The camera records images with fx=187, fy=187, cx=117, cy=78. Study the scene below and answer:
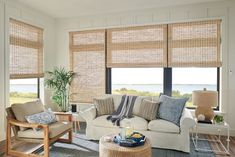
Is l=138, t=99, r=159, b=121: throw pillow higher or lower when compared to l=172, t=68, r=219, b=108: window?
lower

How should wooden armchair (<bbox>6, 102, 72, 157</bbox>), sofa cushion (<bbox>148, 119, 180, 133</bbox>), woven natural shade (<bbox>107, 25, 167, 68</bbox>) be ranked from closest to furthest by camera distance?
wooden armchair (<bbox>6, 102, 72, 157</bbox>) → sofa cushion (<bbox>148, 119, 180, 133</bbox>) → woven natural shade (<bbox>107, 25, 167, 68</bbox>)

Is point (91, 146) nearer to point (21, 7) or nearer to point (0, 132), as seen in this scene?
point (0, 132)

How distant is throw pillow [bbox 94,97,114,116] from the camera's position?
4.03 m

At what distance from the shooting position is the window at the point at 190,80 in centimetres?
437

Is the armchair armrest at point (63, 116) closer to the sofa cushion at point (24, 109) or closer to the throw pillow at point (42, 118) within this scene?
A: the throw pillow at point (42, 118)

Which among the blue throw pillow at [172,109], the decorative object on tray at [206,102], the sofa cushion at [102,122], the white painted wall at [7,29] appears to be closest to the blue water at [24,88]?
the white painted wall at [7,29]

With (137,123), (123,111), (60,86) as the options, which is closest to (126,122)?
(137,123)

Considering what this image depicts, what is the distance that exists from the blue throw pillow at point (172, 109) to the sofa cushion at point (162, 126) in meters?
0.11

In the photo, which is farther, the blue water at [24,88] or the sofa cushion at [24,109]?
the blue water at [24,88]

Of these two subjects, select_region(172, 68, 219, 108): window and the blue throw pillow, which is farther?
select_region(172, 68, 219, 108): window

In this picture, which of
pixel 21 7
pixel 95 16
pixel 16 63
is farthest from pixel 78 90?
pixel 21 7

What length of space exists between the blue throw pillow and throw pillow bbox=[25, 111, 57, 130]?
2064 mm

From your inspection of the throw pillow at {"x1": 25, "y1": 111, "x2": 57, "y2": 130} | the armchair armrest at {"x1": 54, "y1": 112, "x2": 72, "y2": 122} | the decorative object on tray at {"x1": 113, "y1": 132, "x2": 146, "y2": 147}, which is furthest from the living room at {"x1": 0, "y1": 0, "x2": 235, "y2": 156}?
the decorative object on tray at {"x1": 113, "y1": 132, "x2": 146, "y2": 147}

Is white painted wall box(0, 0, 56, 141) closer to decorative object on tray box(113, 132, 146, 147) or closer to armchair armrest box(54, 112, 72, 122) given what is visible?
armchair armrest box(54, 112, 72, 122)
